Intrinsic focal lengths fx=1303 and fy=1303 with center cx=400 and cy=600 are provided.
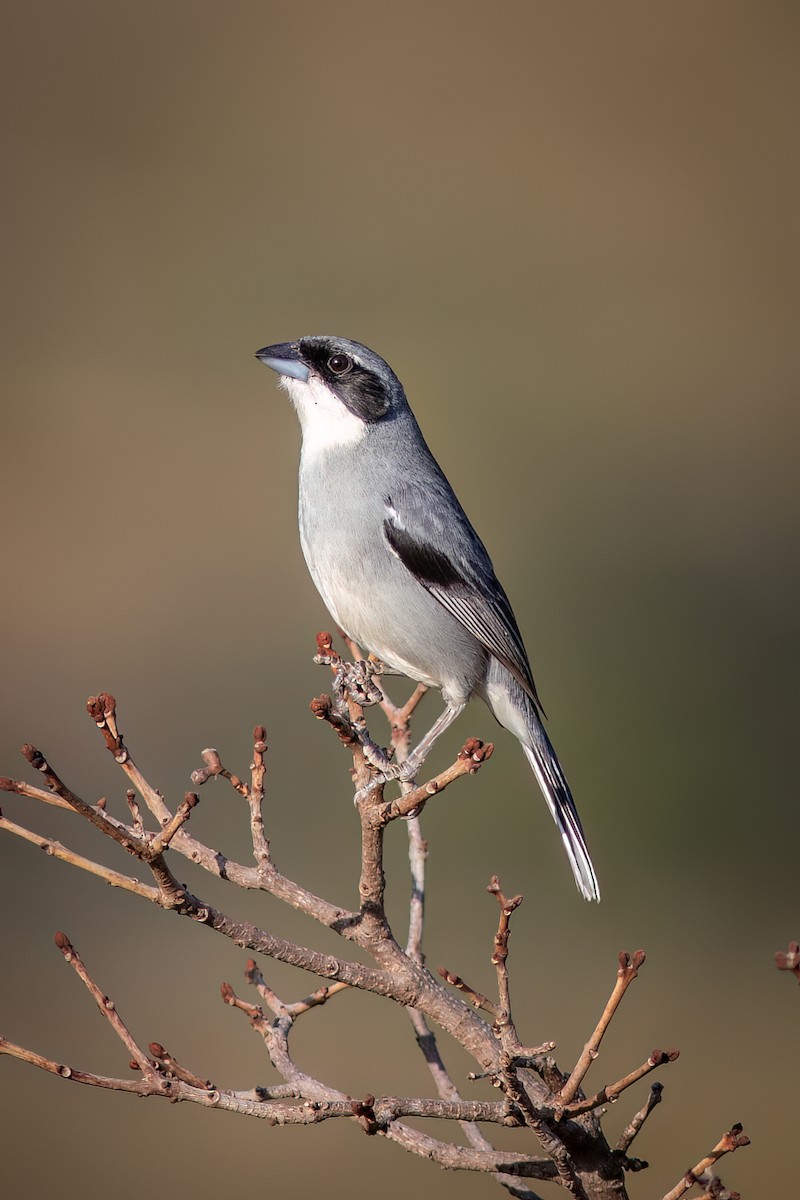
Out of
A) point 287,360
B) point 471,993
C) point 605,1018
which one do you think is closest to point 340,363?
point 287,360

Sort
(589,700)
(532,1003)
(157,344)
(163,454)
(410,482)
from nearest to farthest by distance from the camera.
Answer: (410,482) < (532,1003) < (589,700) < (163,454) < (157,344)

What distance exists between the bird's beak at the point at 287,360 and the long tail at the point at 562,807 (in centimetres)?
142

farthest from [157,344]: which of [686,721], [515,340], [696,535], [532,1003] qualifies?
[532,1003]

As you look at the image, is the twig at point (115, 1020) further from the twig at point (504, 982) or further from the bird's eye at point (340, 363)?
the bird's eye at point (340, 363)

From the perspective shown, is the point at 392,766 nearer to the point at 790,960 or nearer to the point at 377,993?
the point at 377,993

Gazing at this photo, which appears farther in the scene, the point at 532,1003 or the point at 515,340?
the point at 515,340

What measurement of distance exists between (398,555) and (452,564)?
0.23m

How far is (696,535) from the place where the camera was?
1002 cm

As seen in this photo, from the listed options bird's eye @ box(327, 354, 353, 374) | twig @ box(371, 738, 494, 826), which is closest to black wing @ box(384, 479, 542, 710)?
bird's eye @ box(327, 354, 353, 374)

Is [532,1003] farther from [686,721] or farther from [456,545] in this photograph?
[456,545]

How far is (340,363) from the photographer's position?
436 cm

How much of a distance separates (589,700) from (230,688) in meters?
2.41

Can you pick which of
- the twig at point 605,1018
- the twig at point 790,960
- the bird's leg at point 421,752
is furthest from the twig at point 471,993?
the bird's leg at point 421,752

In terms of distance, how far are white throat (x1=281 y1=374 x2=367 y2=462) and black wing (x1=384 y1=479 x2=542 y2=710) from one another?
305mm
